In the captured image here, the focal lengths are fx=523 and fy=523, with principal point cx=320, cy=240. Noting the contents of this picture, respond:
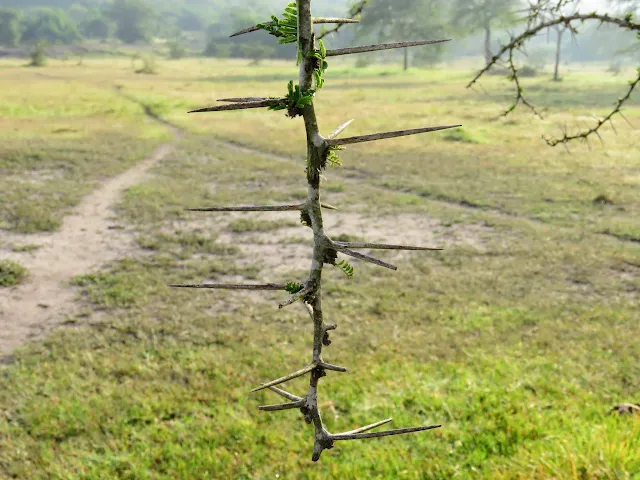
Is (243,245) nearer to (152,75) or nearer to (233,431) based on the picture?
(233,431)

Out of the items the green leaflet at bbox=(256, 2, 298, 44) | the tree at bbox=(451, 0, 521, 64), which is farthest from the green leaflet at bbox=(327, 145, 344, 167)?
the tree at bbox=(451, 0, 521, 64)

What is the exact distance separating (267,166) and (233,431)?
14.1 m

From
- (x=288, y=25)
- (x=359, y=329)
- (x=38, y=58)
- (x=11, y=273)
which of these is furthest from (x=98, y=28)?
(x=288, y=25)

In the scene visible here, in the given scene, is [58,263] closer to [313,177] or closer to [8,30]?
[313,177]

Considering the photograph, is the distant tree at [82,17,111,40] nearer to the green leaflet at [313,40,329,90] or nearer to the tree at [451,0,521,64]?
the tree at [451,0,521,64]

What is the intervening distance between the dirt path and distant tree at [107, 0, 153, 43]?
11865 cm

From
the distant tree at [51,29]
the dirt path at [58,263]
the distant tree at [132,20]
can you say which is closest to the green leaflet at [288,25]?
the dirt path at [58,263]

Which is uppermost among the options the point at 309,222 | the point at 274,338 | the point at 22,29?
the point at 22,29

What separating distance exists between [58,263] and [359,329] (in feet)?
21.4

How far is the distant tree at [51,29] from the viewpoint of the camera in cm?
10938

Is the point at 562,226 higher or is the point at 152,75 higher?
the point at 152,75

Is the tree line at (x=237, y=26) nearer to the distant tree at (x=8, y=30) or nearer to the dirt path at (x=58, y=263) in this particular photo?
the distant tree at (x=8, y=30)

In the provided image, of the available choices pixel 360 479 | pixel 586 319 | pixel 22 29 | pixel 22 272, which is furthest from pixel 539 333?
pixel 22 29

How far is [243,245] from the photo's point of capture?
466 inches
